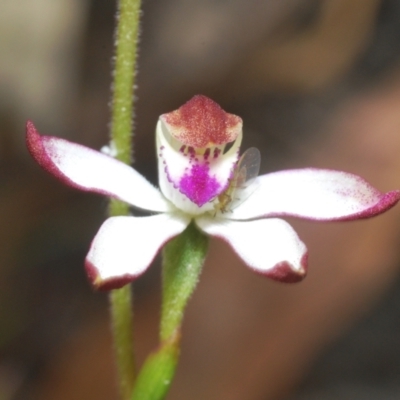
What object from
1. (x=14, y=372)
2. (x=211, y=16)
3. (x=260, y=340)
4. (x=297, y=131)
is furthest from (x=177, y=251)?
(x=211, y=16)

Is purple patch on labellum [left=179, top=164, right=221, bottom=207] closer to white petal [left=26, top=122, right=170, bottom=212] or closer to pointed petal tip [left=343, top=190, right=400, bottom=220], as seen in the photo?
white petal [left=26, top=122, right=170, bottom=212]

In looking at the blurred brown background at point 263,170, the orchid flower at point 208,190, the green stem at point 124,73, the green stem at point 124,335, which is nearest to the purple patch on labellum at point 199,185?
the orchid flower at point 208,190

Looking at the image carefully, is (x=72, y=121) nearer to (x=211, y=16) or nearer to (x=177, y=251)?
(x=211, y=16)

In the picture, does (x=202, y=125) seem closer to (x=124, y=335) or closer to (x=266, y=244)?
(x=266, y=244)

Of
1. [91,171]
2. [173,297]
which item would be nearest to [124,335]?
[173,297]

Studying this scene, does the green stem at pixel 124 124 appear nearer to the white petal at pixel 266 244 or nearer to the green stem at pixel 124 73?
the green stem at pixel 124 73

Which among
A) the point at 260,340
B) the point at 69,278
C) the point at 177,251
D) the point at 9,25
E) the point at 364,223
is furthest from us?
the point at 9,25
